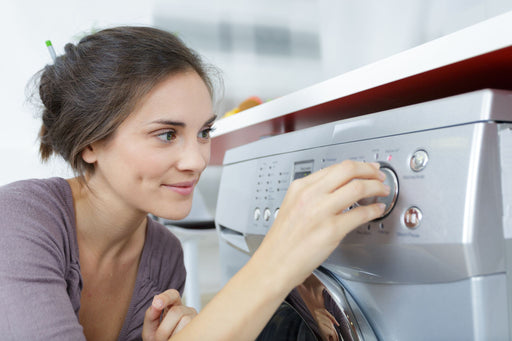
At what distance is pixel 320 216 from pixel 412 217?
10 centimetres

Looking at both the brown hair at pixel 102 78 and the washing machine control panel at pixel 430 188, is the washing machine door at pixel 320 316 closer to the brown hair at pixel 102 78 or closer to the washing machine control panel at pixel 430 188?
the washing machine control panel at pixel 430 188

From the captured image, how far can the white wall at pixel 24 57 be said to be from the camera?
2861 millimetres

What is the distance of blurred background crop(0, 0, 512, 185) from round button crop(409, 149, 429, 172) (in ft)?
2.28

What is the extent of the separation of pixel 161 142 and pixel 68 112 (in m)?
0.27

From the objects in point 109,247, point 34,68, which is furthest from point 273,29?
point 109,247

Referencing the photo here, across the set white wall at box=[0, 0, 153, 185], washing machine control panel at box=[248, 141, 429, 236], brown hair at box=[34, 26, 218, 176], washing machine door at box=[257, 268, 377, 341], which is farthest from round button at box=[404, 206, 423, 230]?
white wall at box=[0, 0, 153, 185]

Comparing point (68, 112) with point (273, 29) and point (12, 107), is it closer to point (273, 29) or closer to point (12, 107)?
point (12, 107)

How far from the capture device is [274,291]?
54 centimetres

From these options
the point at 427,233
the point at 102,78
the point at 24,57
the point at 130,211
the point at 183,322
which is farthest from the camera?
the point at 24,57

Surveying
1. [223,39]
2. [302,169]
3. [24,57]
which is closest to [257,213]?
[302,169]

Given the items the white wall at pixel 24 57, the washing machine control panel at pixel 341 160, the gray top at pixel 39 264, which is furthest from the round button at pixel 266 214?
the white wall at pixel 24 57

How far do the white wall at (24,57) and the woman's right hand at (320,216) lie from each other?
8.45ft

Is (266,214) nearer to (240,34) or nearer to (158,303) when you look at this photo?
(158,303)

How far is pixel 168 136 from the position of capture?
0.82 metres
